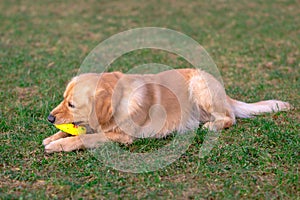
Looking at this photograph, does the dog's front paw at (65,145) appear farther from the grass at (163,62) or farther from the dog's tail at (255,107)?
the dog's tail at (255,107)

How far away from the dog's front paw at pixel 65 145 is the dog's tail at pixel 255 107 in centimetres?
210

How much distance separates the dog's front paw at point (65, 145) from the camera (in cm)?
484

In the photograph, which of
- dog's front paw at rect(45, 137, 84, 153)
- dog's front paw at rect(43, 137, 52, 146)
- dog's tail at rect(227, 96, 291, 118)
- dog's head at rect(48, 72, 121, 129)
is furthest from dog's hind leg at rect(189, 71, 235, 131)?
dog's front paw at rect(43, 137, 52, 146)

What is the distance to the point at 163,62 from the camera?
849cm

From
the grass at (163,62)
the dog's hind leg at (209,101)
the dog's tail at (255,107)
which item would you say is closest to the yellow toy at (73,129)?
the grass at (163,62)

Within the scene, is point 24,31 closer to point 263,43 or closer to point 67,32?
point 67,32

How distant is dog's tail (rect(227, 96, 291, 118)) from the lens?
19.2 ft

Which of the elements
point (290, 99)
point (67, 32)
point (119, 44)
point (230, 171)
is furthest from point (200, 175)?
point (67, 32)

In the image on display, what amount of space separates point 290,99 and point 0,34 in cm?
694

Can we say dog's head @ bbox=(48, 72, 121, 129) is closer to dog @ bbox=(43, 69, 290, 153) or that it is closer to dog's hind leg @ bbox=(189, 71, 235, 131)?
dog @ bbox=(43, 69, 290, 153)

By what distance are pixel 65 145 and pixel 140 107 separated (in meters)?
0.94

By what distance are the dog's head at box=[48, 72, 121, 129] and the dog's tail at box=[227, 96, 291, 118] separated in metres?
1.78

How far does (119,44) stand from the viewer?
9734mm

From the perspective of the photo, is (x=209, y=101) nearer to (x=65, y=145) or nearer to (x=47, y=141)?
(x=65, y=145)
